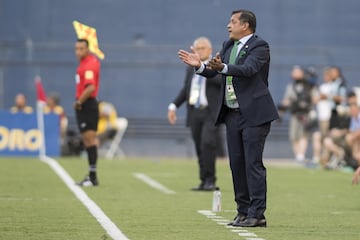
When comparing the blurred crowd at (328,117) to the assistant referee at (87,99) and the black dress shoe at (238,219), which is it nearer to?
the assistant referee at (87,99)

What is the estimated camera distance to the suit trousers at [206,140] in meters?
16.8

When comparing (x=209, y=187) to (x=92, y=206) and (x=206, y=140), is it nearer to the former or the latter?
(x=206, y=140)

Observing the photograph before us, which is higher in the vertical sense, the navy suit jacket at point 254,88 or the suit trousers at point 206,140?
the navy suit jacket at point 254,88

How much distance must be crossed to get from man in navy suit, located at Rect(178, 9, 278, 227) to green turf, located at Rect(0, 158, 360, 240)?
352 millimetres

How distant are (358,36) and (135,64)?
5.82m

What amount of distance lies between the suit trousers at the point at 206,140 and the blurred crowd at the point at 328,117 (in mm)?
5991

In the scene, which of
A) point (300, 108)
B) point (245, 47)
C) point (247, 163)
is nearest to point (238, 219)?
point (247, 163)

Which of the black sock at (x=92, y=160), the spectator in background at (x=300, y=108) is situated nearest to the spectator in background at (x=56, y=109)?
the spectator in background at (x=300, y=108)

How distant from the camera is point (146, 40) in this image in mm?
30469

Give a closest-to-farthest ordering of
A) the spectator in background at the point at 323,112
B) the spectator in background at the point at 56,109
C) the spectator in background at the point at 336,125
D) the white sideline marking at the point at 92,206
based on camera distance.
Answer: the white sideline marking at the point at 92,206 < the spectator in background at the point at 336,125 < the spectator in background at the point at 323,112 < the spectator in background at the point at 56,109

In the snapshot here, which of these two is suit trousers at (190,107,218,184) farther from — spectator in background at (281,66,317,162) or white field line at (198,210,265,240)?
spectator in background at (281,66,317,162)

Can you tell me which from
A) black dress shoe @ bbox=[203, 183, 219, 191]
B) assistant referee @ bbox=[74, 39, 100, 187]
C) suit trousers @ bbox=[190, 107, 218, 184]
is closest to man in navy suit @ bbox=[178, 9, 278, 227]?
black dress shoe @ bbox=[203, 183, 219, 191]

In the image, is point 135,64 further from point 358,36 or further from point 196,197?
point 196,197

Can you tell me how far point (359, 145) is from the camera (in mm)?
22625
